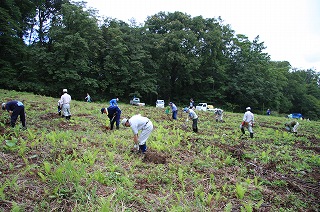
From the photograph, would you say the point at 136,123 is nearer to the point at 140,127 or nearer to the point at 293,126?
the point at 140,127

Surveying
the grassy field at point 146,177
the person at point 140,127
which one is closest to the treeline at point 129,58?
the grassy field at point 146,177

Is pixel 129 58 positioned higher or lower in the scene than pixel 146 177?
higher

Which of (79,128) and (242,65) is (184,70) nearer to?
(242,65)

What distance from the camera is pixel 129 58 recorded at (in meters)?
33.6

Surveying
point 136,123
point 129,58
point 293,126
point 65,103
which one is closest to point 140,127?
point 136,123

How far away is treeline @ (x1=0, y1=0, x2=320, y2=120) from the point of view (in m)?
26.5

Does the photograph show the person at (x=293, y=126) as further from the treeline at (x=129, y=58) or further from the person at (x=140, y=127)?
the treeline at (x=129, y=58)

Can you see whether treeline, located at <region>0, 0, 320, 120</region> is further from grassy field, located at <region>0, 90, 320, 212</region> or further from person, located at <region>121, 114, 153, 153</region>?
person, located at <region>121, 114, 153, 153</region>

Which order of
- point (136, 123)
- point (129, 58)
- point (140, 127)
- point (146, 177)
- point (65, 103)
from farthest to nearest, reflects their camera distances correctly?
point (129, 58) < point (65, 103) < point (140, 127) < point (136, 123) < point (146, 177)

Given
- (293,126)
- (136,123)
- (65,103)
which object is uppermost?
(65,103)

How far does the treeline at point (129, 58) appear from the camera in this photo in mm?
26531

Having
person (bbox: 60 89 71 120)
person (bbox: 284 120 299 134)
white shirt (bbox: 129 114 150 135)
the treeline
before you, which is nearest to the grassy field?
white shirt (bbox: 129 114 150 135)

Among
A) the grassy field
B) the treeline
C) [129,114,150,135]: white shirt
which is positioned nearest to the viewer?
the grassy field

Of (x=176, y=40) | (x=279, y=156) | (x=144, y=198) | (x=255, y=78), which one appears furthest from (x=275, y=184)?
(x=255, y=78)
